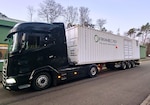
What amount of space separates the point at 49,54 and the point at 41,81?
54.9 inches

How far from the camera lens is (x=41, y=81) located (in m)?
6.98

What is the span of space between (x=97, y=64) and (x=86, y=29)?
9.54 ft

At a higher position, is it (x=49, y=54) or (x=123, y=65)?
(x=49, y=54)

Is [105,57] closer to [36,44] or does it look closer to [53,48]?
[53,48]

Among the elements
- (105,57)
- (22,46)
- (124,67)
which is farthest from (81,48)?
(124,67)

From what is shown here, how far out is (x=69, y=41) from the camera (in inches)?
373

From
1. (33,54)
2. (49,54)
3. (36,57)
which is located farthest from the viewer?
(49,54)

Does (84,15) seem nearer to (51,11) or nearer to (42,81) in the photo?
(51,11)

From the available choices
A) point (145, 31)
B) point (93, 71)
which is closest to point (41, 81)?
point (93, 71)

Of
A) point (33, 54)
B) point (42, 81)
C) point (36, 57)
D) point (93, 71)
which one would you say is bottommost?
point (42, 81)

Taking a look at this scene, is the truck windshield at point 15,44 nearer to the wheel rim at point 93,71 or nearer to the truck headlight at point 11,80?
the truck headlight at point 11,80

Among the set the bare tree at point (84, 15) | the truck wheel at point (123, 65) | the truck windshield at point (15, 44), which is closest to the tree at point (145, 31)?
the bare tree at point (84, 15)

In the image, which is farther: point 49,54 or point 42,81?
point 49,54

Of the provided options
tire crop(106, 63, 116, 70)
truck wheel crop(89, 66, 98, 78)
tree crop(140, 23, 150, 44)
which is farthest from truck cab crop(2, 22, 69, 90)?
tree crop(140, 23, 150, 44)
